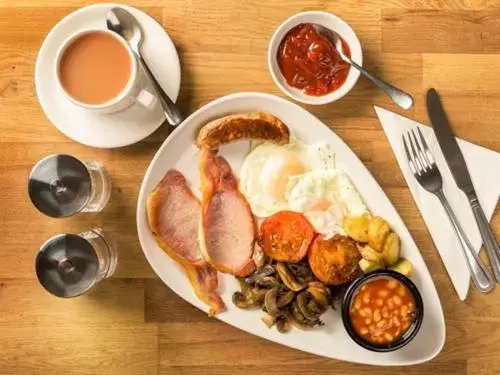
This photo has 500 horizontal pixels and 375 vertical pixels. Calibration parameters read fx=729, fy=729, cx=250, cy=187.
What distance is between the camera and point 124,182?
2.03m

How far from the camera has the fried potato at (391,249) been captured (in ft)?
6.24

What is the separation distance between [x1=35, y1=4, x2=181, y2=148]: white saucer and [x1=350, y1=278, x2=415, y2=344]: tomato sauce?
71 centimetres

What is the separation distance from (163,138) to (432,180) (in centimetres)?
75

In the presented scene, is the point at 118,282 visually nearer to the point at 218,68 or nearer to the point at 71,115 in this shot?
the point at 71,115

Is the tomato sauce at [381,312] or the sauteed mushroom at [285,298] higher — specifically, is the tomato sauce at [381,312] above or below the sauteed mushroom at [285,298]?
above

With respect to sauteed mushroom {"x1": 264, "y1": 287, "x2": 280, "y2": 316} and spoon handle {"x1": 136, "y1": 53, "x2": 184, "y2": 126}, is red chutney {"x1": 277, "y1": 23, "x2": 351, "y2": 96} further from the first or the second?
sauteed mushroom {"x1": 264, "y1": 287, "x2": 280, "y2": 316}

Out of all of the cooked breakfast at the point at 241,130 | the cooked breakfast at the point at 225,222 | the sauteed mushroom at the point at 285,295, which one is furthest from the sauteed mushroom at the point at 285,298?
the cooked breakfast at the point at 241,130

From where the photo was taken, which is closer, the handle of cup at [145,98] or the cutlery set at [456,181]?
the handle of cup at [145,98]

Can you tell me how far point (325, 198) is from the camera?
1948mm

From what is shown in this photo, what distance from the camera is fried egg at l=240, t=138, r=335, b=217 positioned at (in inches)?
76.9

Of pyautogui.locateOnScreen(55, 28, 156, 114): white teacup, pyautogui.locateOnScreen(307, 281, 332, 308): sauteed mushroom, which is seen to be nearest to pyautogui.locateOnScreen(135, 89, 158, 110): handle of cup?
pyautogui.locateOnScreen(55, 28, 156, 114): white teacup

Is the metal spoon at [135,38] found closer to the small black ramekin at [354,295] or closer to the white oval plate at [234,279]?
the white oval plate at [234,279]

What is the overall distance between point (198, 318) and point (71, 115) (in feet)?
2.16

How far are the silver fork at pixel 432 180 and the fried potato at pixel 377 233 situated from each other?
0.59 feet
